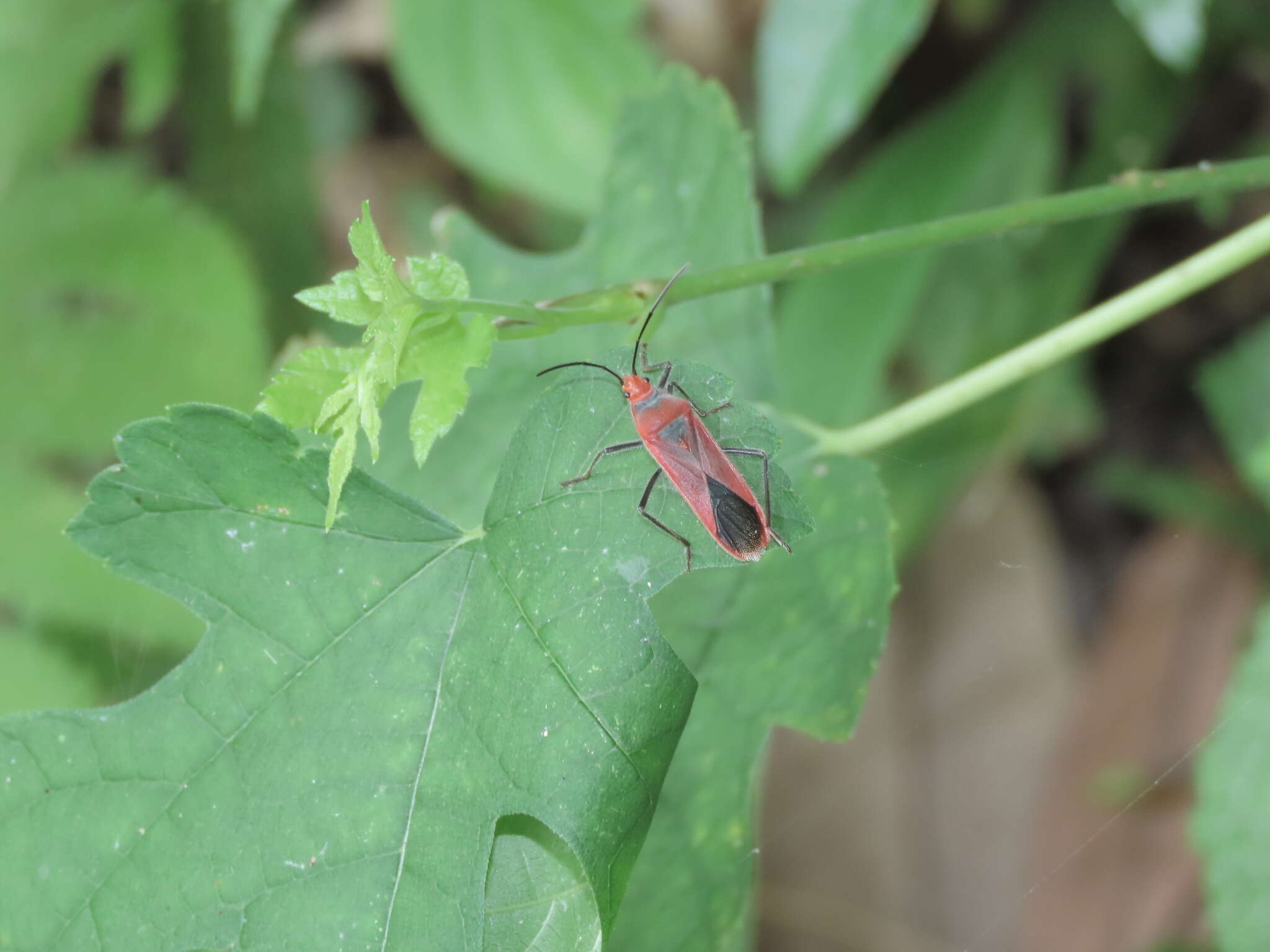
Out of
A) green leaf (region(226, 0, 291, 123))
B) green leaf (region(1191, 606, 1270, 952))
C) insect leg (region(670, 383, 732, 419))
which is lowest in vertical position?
green leaf (region(1191, 606, 1270, 952))

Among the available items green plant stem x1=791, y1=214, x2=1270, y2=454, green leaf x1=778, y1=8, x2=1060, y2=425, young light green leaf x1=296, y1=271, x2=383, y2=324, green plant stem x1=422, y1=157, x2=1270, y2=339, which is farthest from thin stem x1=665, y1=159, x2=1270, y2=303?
green leaf x1=778, y1=8, x2=1060, y2=425

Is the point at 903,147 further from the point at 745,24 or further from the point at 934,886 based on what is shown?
the point at 934,886

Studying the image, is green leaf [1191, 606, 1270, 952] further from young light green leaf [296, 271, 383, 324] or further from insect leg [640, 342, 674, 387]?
young light green leaf [296, 271, 383, 324]

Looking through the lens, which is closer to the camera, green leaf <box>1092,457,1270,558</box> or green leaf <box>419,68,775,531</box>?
green leaf <box>419,68,775,531</box>

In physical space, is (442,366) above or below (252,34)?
below

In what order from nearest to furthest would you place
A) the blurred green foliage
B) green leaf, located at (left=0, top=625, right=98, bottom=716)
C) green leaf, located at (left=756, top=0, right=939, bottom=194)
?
1. the blurred green foliage
2. green leaf, located at (left=756, top=0, right=939, bottom=194)
3. green leaf, located at (left=0, top=625, right=98, bottom=716)

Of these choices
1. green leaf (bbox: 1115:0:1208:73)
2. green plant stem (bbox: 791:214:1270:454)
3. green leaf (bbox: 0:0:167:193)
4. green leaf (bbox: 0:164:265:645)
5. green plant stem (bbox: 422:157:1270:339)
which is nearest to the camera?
green plant stem (bbox: 422:157:1270:339)

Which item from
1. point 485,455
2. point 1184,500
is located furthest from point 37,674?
point 1184,500

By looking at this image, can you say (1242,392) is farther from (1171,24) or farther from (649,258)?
(649,258)
